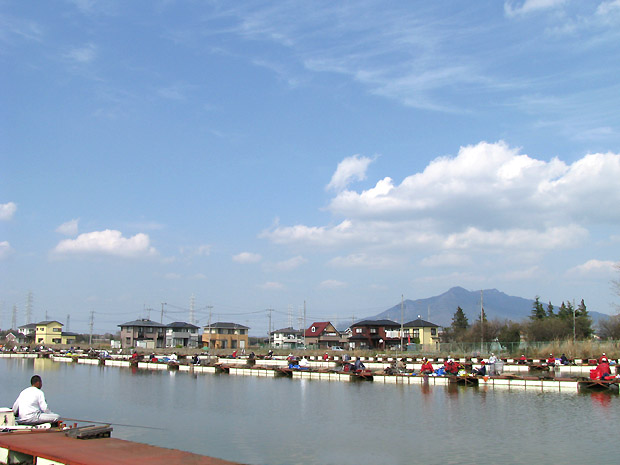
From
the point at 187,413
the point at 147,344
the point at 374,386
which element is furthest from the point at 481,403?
the point at 147,344

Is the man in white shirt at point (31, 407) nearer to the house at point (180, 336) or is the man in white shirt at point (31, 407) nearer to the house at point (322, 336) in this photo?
the house at point (322, 336)

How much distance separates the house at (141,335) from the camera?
326ft

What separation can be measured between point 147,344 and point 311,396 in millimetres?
72662

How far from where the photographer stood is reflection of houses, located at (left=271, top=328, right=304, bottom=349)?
108m

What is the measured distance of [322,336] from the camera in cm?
10712

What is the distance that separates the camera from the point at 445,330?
11306 cm

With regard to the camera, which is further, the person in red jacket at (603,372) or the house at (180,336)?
the house at (180,336)

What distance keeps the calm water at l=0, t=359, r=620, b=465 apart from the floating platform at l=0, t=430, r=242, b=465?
4.46 m

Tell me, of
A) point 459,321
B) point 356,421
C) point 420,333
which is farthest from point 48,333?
point 356,421

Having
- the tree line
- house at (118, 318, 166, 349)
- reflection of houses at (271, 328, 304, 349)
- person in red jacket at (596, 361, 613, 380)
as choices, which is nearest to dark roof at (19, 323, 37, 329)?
house at (118, 318, 166, 349)

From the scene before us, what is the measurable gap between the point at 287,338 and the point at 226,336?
1549cm

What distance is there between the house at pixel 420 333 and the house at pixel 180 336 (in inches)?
1597

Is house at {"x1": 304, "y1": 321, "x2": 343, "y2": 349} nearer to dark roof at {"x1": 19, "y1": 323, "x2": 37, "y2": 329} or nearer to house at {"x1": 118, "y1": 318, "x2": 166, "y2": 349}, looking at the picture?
house at {"x1": 118, "y1": 318, "x2": 166, "y2": 349}

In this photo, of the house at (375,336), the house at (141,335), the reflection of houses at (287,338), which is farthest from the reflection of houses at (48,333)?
the house at (375,336)
